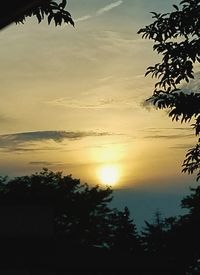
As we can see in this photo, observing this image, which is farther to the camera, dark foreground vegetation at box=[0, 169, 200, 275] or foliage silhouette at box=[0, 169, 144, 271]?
foliage silhouette at box=[0, 169, 144, 271]

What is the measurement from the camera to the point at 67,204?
54.1 meters

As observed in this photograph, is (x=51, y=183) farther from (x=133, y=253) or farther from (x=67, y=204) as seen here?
→ (x=133, y=253)

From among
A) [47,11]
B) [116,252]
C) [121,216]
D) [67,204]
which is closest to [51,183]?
[67,204]

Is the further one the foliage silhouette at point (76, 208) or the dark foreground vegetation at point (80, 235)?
the foliage silhouette at point (76, 208)

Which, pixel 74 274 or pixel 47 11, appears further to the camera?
pixel 74 274

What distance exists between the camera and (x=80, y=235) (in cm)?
5381

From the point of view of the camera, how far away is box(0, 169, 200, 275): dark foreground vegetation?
49.2 feet

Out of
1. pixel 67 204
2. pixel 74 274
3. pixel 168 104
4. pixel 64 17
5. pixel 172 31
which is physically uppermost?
pixel 67 204

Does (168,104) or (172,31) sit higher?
(172,31)

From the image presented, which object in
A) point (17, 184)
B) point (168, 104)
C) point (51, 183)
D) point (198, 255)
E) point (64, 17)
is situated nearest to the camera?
point (64, 17)

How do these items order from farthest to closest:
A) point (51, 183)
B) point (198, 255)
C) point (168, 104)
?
point (51, 183) < point (198, 255) < point (168, 104)

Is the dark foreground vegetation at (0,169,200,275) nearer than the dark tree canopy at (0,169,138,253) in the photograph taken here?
Yes

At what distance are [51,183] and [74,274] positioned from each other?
42.7 metres

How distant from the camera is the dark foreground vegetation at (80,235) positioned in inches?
591
